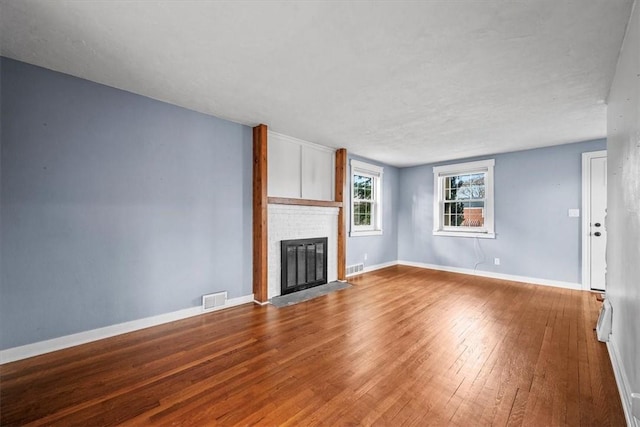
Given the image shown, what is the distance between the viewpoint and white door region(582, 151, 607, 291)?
4148mm

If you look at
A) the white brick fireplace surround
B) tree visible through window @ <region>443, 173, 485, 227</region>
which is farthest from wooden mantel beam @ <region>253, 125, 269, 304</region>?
tree visible through window @ <region>443, 173, 485, 227</region>

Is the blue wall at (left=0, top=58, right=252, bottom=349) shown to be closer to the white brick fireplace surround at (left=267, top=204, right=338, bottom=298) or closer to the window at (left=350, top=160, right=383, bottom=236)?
the white brick fireplace surround at (left=267, top=204, right=338, bottom=298)

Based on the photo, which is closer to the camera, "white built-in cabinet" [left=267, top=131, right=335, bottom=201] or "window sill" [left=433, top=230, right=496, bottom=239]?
"white built-in cabinet" [left=267, top=131, right=335, bottom=201]

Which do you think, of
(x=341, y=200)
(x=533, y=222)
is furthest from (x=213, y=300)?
(x=533, y=222)

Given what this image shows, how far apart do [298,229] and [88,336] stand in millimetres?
2749

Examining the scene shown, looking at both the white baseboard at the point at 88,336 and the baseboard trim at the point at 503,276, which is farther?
the baseboard trim at the point at 503,276

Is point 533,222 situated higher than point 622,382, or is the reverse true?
point 533,222

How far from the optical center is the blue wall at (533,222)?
4414 millimetres

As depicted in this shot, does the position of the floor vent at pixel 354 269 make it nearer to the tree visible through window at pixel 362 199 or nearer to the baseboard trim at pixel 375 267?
the baseboard trim at pixel 375 267

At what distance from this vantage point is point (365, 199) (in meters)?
5.87

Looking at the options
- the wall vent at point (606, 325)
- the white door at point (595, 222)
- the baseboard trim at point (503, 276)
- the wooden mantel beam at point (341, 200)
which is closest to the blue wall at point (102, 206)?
the wooden mantel beam at point (341, 200)

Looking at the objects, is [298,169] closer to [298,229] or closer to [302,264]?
[298,229]

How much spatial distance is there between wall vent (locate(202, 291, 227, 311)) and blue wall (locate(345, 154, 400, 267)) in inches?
104

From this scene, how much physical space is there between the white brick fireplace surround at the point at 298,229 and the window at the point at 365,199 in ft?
2.34
